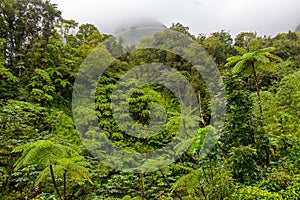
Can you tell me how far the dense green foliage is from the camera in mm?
3276

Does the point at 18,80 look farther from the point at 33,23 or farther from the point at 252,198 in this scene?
the point at 252,198

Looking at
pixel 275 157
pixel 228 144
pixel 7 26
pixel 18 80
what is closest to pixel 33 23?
pixel 7 26

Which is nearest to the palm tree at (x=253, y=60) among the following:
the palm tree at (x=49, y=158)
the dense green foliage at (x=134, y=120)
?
the dense green foliage at (x=134, y=120)

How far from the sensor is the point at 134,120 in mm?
7957

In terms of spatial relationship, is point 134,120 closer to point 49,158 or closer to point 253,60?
point 253,60

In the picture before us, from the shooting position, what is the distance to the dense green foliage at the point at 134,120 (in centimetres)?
328

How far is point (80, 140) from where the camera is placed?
24.2ft

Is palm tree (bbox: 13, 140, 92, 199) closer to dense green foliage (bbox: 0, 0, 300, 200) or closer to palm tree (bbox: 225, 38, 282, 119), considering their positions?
dense green foliage (bbox: 0, 0, 300, 200)

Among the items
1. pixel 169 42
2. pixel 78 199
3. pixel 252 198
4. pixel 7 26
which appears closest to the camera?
pixel 252 198

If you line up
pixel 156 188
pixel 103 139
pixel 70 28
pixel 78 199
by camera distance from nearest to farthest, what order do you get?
pixel 78 199 → pixel 156 188 → pixel 103 139 → pixel 70 28

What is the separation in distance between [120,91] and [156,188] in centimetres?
469

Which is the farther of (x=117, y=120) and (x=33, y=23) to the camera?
(x=33, y=23)

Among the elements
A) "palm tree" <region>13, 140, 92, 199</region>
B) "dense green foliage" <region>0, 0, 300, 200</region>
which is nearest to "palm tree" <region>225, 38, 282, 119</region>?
"dense green foliage" <region>0, 0, 300, 200</region>

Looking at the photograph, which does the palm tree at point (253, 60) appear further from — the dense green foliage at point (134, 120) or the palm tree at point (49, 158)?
the palm tree at point (49, 158)
